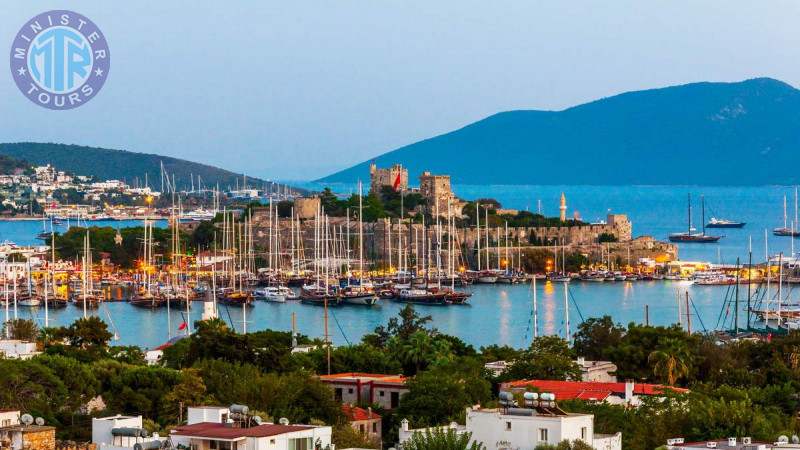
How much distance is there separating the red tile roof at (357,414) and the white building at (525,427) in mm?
6466

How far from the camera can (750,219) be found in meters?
151

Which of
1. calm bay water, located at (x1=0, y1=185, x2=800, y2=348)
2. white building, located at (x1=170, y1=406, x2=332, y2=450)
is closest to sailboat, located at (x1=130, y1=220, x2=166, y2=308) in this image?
calm bay water, located at (x1=0, y1=185, x2=800, y2=348)

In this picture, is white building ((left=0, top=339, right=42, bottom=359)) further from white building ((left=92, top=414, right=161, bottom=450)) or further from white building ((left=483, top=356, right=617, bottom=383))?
white building ((left=92, top=414, right=161, bottom=450))

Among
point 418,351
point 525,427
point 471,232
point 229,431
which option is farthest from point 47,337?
point 471,232

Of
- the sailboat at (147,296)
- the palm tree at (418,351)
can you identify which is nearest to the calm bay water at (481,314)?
the sailboat at (147,296)

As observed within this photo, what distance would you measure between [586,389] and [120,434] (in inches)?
396

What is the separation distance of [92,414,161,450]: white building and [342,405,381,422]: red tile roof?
18.4 ft

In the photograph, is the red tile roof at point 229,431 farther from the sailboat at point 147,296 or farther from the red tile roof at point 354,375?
the sailboat at point 147,296

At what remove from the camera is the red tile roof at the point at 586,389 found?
2534 centimetres

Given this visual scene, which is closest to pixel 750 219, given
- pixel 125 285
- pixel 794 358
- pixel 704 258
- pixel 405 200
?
pixel 704 258

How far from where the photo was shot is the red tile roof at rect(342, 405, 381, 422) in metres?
25.0

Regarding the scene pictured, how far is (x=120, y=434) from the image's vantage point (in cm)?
1795

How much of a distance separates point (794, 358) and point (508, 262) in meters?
53.9

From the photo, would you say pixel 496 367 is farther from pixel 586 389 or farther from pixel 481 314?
pixel 481 314
